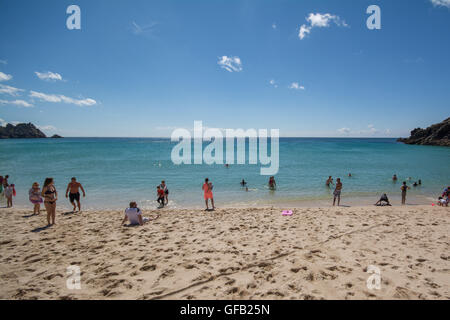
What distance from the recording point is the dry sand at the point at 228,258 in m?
3.99

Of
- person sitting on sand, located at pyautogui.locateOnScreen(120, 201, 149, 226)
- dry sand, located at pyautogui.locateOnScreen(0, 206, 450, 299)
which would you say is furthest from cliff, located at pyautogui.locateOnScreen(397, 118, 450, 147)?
person sitting on sand, located at pyautogui.locateOnScreen(120, 201, 149, 226)

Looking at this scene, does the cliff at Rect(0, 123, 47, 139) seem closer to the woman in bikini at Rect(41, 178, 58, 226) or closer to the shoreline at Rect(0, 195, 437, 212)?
the shoreline at Rect(0, 195, 437, 212)

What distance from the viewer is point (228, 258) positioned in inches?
206

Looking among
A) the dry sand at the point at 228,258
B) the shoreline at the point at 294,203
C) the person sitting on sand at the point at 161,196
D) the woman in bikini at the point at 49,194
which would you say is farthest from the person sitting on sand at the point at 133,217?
the person sitting on sand at the point at 161,196

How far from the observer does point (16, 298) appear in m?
3.81

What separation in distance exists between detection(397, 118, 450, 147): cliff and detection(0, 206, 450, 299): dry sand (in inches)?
3586

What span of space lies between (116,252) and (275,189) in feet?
46.6

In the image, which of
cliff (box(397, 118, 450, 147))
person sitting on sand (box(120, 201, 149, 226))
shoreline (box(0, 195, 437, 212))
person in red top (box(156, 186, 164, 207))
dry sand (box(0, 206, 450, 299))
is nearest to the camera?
dry sand (box(0, 206, 450, 299))

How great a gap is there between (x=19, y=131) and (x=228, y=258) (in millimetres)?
215356

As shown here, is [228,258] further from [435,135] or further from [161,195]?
[435,135]

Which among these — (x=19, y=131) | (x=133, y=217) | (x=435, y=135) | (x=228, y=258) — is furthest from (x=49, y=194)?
(x=19, y=131)

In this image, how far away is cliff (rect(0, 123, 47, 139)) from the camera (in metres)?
145
